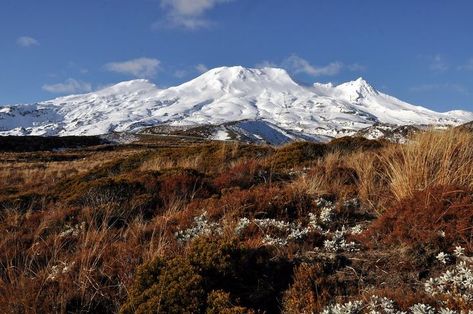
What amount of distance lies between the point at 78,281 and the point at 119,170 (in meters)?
12.3

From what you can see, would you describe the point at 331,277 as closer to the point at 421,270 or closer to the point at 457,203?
the point at 421,270

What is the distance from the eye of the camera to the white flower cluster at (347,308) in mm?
3924

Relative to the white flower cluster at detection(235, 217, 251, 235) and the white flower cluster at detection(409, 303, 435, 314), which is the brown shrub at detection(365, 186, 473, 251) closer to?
the white flower cluster at detection(409, 303, 435, 314)

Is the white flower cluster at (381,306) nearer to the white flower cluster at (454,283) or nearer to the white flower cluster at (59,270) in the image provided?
the white flower cluster at (454,283)

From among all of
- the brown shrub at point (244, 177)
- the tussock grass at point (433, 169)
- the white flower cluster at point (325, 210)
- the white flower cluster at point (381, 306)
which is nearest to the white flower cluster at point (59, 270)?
the white flower cluster at point (381, 306)

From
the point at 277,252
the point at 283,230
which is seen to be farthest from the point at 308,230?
the point at 277,252

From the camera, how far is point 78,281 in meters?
4.88

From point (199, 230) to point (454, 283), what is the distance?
338 cm

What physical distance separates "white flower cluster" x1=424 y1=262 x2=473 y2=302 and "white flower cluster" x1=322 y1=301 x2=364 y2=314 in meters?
0.69

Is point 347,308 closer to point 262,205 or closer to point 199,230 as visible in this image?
point 199,230

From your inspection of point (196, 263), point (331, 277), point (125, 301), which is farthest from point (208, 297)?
point (331, 277)

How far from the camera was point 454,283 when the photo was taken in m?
4.18

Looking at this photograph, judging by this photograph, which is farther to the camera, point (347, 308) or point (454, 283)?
point (454, 283)

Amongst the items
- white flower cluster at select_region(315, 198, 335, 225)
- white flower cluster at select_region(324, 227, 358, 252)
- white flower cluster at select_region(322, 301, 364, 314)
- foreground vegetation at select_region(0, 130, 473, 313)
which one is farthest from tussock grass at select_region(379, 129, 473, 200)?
white flower cluster at select_region(322, 301, 364, 314)
